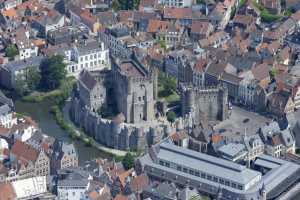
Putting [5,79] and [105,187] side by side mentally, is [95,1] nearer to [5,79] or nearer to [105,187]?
[5,79]

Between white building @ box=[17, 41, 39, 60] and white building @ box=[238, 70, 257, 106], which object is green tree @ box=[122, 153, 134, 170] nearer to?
white building @ box=[238, 70, 257, 106]

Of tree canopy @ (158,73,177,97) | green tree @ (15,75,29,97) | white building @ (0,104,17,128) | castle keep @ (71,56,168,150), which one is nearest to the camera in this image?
castle keep @ (71,56,168,150)

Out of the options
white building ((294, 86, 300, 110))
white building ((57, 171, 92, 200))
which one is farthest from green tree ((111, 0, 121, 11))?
white building ((57, 171, 92, 200))

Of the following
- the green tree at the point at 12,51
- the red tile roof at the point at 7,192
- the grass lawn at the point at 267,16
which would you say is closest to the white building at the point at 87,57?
the green tree at the point at 12,51

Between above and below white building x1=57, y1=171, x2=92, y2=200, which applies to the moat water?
below

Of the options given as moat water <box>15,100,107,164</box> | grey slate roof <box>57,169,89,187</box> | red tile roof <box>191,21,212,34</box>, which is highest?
red tile roof <box>191,21,212,34</box>

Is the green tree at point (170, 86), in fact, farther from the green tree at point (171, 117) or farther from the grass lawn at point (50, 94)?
the grass lawn at point (50, 94)

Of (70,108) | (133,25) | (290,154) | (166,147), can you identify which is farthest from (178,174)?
(133,25)
